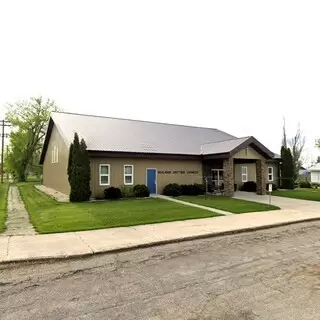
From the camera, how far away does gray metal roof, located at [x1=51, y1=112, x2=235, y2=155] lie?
798 inches

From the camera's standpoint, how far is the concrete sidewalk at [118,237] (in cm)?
696

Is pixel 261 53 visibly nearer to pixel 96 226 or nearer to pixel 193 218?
pixel 193 218

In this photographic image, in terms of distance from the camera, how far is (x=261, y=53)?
1288 cm

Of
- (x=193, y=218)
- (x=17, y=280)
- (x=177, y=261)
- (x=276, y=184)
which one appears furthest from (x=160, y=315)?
(x=276, y=184)

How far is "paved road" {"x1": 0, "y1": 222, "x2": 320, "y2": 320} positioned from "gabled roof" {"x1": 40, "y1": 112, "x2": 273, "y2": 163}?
13.0 m

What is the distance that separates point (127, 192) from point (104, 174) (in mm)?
2019

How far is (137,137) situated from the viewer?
2277 centimetres

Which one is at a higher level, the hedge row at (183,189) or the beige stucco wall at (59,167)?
the beige stucco wall at (59,167)

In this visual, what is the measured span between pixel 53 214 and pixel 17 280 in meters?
7.43

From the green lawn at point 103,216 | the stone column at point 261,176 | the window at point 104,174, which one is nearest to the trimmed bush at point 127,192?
the window at point 104,174

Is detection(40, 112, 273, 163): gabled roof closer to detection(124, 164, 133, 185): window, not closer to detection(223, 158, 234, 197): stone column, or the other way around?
detection(223, 158, 234, 197): stone column

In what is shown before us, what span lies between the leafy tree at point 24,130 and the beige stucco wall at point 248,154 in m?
33.6

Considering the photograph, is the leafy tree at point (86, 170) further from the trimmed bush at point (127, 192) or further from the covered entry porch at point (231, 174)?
the covered entry porch at point (231, 174)

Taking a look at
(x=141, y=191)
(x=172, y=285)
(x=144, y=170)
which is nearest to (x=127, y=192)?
(x=141, y=191)
